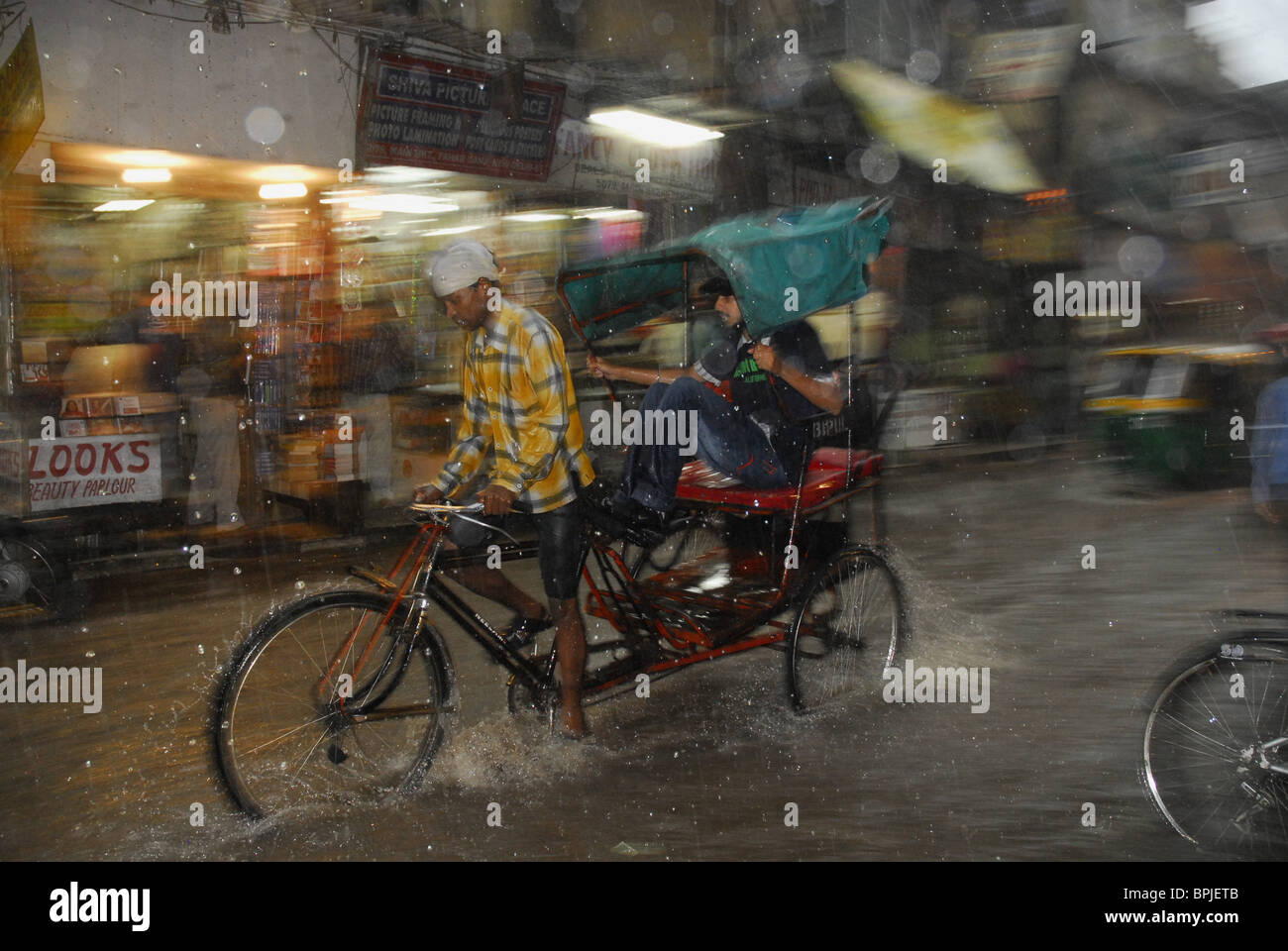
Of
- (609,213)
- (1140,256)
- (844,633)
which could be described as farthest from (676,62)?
(1140,256)

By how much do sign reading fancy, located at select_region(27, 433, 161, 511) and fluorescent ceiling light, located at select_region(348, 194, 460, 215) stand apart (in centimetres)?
255

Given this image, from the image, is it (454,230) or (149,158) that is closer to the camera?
(454,230)

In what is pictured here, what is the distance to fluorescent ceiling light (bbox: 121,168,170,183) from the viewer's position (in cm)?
595

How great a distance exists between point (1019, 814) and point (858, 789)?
22.5 inches

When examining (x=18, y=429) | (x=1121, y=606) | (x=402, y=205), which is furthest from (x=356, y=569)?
(x=1121, y=606)

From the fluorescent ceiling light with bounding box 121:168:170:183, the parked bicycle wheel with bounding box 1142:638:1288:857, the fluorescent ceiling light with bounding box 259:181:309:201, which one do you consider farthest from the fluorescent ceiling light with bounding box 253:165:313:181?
the parked bicycle wheel with bounding box 1142:638:1288:857

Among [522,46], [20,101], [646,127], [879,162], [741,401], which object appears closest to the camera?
[741,401]

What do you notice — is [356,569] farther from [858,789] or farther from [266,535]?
[266,535]

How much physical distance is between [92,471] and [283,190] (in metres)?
1.99

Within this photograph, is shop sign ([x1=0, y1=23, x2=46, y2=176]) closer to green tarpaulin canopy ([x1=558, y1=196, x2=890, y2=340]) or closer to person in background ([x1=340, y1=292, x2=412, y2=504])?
person in background ([x1=340, y1=292, x2=412, y2=504])

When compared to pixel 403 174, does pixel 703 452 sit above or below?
below

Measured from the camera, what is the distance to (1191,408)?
29.2 feet

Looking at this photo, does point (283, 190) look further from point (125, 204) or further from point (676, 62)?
point (676, 62)

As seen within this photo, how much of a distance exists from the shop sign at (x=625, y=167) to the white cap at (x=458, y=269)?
89 centimetres
